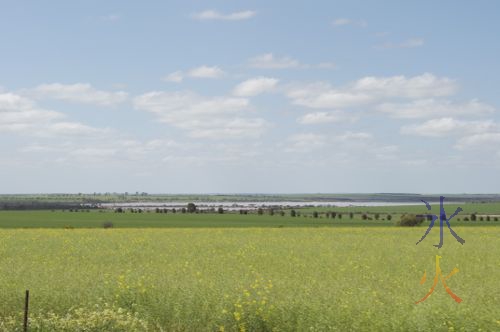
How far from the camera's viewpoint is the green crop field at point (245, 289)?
15516 millimetres

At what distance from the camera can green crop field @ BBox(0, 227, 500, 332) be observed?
1552cm

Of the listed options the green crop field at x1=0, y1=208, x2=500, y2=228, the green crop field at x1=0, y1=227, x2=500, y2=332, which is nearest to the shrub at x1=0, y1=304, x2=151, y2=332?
the green crop field at x1=0, y1=227, x2=500, y2=332

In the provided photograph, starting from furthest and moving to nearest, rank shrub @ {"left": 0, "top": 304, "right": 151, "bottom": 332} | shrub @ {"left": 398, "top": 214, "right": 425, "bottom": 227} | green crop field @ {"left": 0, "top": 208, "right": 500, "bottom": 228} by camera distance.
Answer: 1. green crop field @ {"left": 0, "top": 208, "right": 500, "bottom": 228}
2. shrub @ {"left": 398, "top": 214, "right": 425, "bottom": 227}
3. shrub @ {"left": 0, "top": 304, "right": 151, "bottom": 332}

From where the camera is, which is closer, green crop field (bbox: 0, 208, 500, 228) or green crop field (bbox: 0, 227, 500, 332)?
green crop field (bbox: 0, 227, 500, 332)

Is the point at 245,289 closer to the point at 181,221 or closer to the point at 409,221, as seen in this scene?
the point at 409,221

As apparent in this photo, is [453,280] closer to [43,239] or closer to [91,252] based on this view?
[91,252]

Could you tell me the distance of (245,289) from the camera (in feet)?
60.8

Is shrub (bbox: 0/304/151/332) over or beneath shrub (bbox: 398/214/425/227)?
beneath

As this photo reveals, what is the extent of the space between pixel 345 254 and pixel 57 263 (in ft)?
47.5

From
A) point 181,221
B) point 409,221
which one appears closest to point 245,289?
point 409,221

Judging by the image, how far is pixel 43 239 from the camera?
41.4 m

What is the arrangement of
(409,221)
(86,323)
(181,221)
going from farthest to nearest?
(181,221), (409,221), (86,323)

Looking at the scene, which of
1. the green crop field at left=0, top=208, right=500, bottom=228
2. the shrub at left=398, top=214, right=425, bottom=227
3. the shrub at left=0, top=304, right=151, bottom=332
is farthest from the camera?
the green crop field at left=0, top=208, right=500, bottom=228

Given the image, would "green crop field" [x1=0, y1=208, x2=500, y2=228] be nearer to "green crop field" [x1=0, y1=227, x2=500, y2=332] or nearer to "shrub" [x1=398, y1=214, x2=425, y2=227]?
"shrub" [x1=398, y1=214, x2=425, y2=227]
